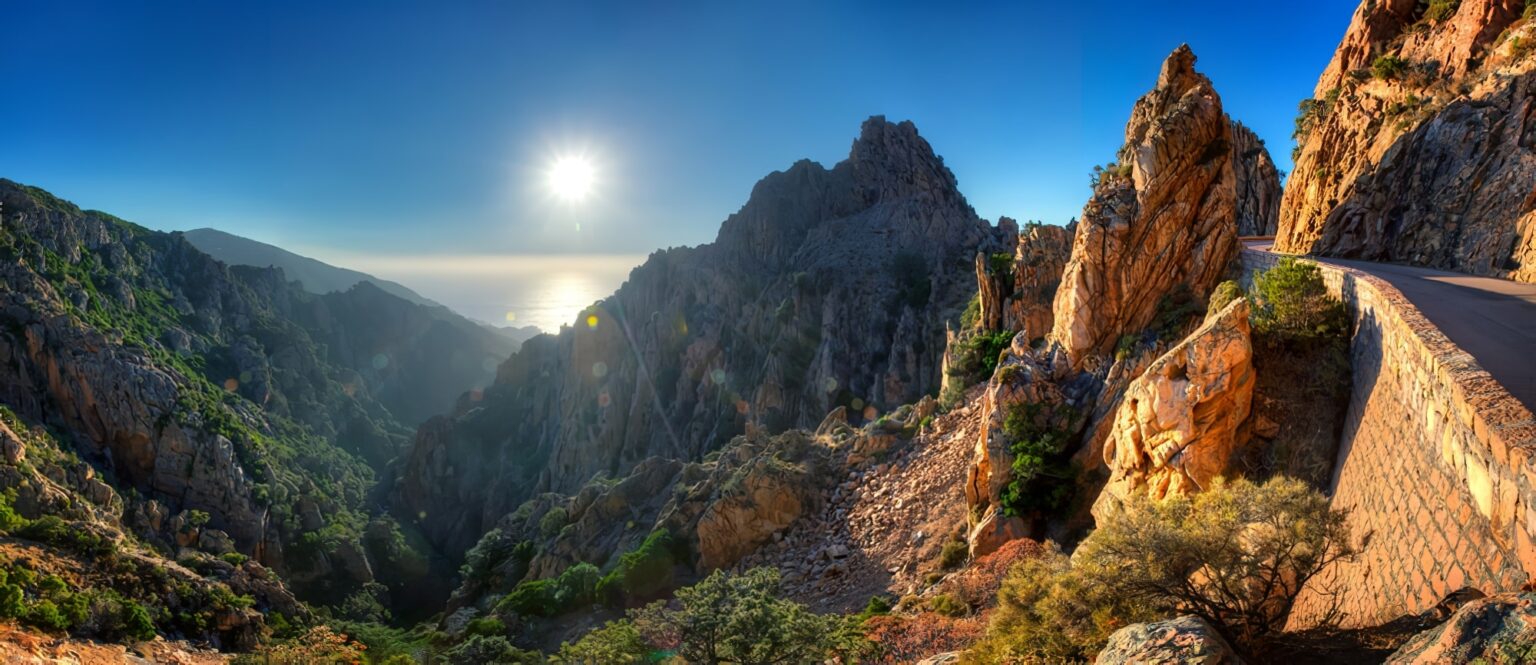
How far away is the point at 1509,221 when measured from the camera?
14945 millimetres

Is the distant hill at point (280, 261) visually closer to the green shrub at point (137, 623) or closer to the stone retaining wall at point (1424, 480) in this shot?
the green shrub at point (137, 623)

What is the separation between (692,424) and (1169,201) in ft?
184

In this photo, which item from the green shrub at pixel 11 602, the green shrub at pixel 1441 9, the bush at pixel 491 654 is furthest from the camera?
the bush at pixel 491 654

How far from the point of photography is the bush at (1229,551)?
7.16 meters

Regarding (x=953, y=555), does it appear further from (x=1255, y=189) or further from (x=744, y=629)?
(x=1255, y=189)

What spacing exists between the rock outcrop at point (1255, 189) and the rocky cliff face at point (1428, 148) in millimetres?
12993

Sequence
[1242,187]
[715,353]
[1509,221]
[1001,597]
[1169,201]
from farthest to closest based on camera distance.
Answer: [715,353]
[1242,187]
[1169,201]
[1509,221]
[1001,597]

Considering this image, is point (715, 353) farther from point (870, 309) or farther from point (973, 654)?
point (973, 654)

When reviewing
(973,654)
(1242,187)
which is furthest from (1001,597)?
(1242,187)

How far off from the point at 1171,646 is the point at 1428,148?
20842 millimetres

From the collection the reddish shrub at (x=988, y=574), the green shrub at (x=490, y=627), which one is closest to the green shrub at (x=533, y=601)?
the green shrub at (x=490, y=627)

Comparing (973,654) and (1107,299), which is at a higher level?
(1107,299)

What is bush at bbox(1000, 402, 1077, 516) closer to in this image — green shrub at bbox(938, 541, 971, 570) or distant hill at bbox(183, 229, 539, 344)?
green shrub at bbox(938, 541, 971, 570)

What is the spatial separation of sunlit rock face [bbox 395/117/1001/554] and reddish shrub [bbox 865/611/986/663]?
37.3 meters
